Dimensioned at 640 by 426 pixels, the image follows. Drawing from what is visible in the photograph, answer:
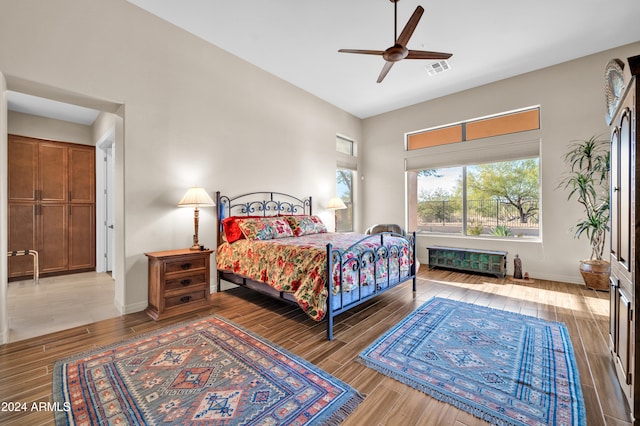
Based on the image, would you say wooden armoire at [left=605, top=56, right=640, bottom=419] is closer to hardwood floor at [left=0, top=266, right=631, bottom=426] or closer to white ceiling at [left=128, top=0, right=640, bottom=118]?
hardwood floor at [left=0, top=266, right=631, bottom=426]

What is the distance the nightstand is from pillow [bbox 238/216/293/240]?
61cm

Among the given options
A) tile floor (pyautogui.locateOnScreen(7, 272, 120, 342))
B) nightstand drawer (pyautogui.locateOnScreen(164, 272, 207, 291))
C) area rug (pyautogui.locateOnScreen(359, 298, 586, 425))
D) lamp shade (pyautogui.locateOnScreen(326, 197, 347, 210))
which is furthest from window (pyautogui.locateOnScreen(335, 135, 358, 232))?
tile floor (pyautogui.locateOnScreen(7, 272, 120, 342))

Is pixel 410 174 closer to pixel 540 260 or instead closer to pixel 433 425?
pixel 540 260

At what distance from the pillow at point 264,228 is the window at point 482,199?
3.50 m

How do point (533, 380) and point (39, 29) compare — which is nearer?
point (533, 380)

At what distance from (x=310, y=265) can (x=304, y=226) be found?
68.5 inches

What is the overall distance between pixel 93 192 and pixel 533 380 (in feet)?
23.1

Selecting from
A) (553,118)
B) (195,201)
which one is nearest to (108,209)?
(195,201)

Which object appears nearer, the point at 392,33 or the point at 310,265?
the point at 310,265

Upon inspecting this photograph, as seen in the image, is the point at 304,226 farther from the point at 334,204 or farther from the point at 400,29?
the point at 400,29

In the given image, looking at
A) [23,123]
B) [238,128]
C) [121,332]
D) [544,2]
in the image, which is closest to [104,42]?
[238,128]

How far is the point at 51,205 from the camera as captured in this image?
4906 millimetres

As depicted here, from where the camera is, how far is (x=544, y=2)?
3.05 meters

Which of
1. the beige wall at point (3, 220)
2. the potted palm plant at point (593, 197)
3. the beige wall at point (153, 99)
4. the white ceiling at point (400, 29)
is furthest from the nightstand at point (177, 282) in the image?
the potted palm plant at point (593, 197)
